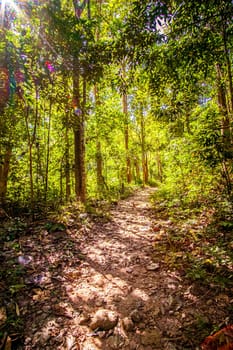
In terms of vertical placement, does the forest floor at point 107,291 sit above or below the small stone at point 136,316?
above

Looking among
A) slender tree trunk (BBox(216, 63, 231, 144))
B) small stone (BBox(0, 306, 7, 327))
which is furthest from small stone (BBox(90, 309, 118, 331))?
slender tree trunk (BBox(216, 63, 231, 144))

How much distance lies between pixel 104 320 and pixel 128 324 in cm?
28

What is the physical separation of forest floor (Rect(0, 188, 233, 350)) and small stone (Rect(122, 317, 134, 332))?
1 centimetres

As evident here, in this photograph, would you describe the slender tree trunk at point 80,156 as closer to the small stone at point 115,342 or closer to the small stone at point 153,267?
the small stone at point 153,267

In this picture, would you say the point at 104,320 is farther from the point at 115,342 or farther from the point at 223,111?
the point at 223,111

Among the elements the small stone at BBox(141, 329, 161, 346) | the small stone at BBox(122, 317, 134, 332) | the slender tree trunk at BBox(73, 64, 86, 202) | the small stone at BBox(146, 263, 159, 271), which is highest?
the slender tree trunk at BBox(73, 64, 86, 202)

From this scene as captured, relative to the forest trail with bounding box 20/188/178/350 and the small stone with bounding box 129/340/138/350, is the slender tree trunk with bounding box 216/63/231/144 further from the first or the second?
the small stone with bounding box 129/340/138/350

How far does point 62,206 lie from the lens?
5871 mm

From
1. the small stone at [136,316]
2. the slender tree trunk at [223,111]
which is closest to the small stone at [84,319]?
the small stone at [136,316]

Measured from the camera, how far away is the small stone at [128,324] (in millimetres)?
2032

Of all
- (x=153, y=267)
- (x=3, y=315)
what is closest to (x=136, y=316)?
(x=153, y=267)

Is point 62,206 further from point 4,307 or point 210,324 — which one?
point 210,324

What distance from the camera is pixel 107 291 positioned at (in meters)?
2.65

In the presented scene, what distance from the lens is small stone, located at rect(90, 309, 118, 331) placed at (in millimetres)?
2055
